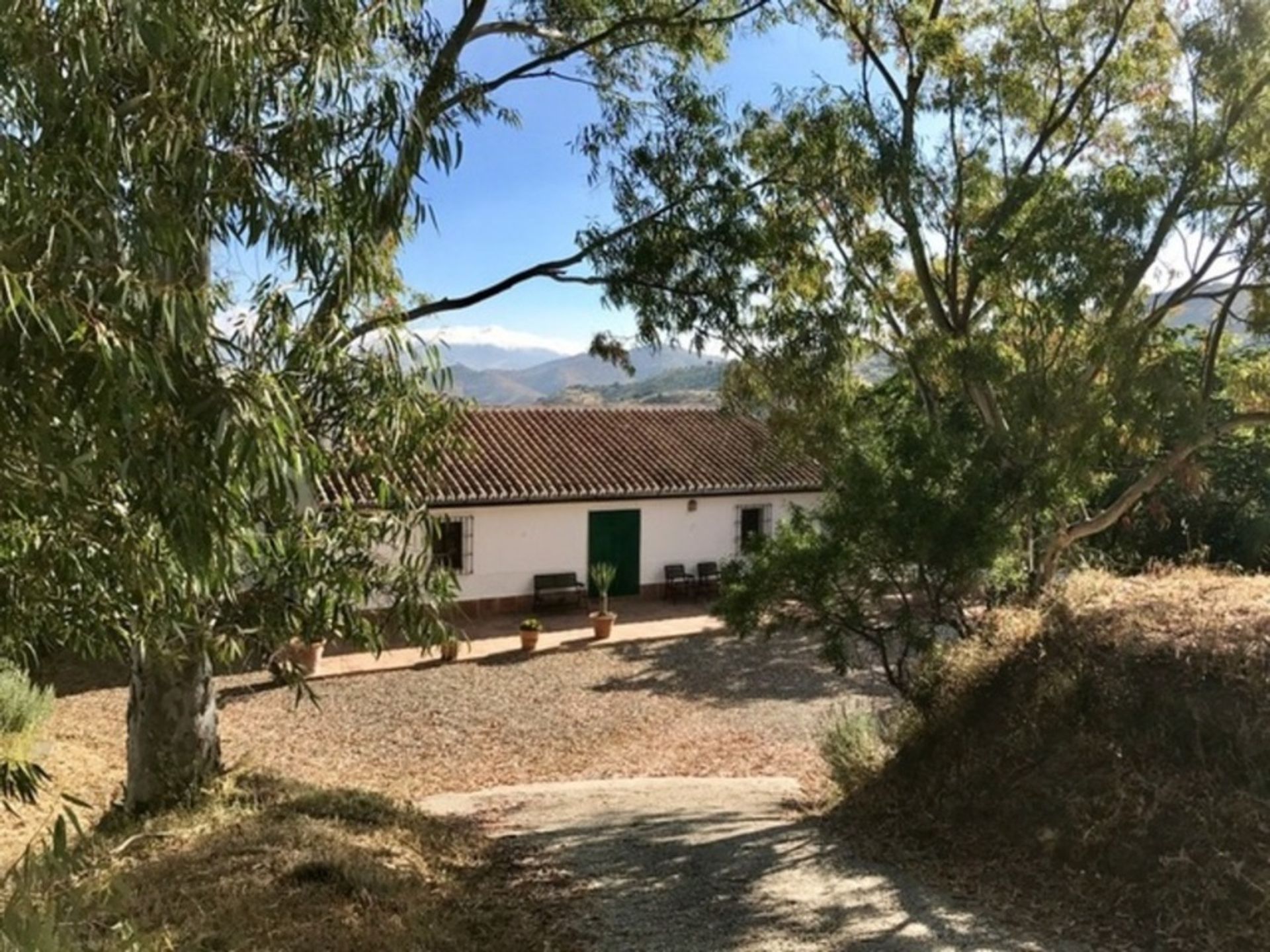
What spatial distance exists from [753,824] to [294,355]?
5.61 m

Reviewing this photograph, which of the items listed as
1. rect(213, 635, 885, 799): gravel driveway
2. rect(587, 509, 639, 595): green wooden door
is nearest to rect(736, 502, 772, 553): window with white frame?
rect(587, 509, 639, 595): green wooden door

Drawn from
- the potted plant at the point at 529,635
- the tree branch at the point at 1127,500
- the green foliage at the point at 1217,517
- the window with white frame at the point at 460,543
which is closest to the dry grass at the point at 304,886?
the tree branch at the point at 1127,500

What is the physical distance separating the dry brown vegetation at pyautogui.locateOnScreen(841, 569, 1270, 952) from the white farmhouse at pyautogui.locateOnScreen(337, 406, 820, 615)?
8.97m

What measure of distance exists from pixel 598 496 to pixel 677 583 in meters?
2.76

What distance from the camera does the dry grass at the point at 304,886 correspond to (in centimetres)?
452

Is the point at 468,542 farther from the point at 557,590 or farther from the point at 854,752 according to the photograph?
the point at 854,752

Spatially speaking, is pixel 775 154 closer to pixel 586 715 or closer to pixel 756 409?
pixel 756 409

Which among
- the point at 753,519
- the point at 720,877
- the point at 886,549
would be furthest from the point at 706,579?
the point at 720,877

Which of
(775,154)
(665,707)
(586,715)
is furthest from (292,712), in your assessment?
(775,154)

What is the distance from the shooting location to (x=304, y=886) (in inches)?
213

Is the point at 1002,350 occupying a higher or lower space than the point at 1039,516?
higher

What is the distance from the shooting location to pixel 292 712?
12578 millimetres

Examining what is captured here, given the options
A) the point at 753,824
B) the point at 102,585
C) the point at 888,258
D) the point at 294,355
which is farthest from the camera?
the point at 888,258

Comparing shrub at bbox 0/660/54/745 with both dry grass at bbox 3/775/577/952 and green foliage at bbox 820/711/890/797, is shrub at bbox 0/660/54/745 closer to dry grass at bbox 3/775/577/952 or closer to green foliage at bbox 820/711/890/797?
dry grass at bbox 3/775/577/952
